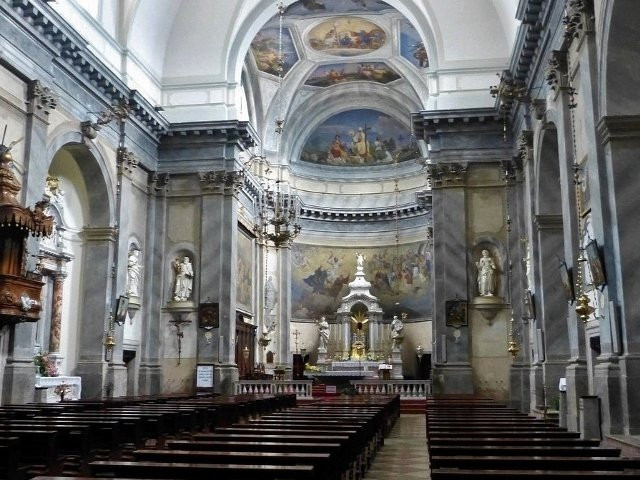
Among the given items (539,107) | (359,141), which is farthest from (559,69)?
(359,141)

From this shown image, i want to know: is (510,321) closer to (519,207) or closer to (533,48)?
(519,207)

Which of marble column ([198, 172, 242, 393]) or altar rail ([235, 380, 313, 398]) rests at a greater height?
marble column ([198, 172, 242, 393])

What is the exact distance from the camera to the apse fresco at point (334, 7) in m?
25.0

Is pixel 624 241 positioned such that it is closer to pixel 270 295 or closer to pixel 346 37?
pixel 346 37

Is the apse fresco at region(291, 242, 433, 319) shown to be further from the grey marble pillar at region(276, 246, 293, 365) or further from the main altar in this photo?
the grey marble pillar at region(276, 246, 293, 365)

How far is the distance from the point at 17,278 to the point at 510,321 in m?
12.1

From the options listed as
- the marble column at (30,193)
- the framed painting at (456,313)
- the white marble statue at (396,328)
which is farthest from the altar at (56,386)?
the white marble statue at (396,328)

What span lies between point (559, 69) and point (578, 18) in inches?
73.0

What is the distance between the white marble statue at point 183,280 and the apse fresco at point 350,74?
12.3 m

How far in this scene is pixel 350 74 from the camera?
30.2 metres

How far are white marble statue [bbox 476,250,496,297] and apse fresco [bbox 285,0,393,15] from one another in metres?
10.4

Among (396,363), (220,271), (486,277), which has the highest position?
(220,271)

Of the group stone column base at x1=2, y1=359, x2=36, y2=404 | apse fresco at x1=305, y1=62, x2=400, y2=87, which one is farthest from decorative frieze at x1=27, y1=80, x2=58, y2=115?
apse fresco at x1=305, y1=62, x2=400, y2=87

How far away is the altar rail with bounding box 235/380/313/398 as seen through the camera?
20.4 metres
